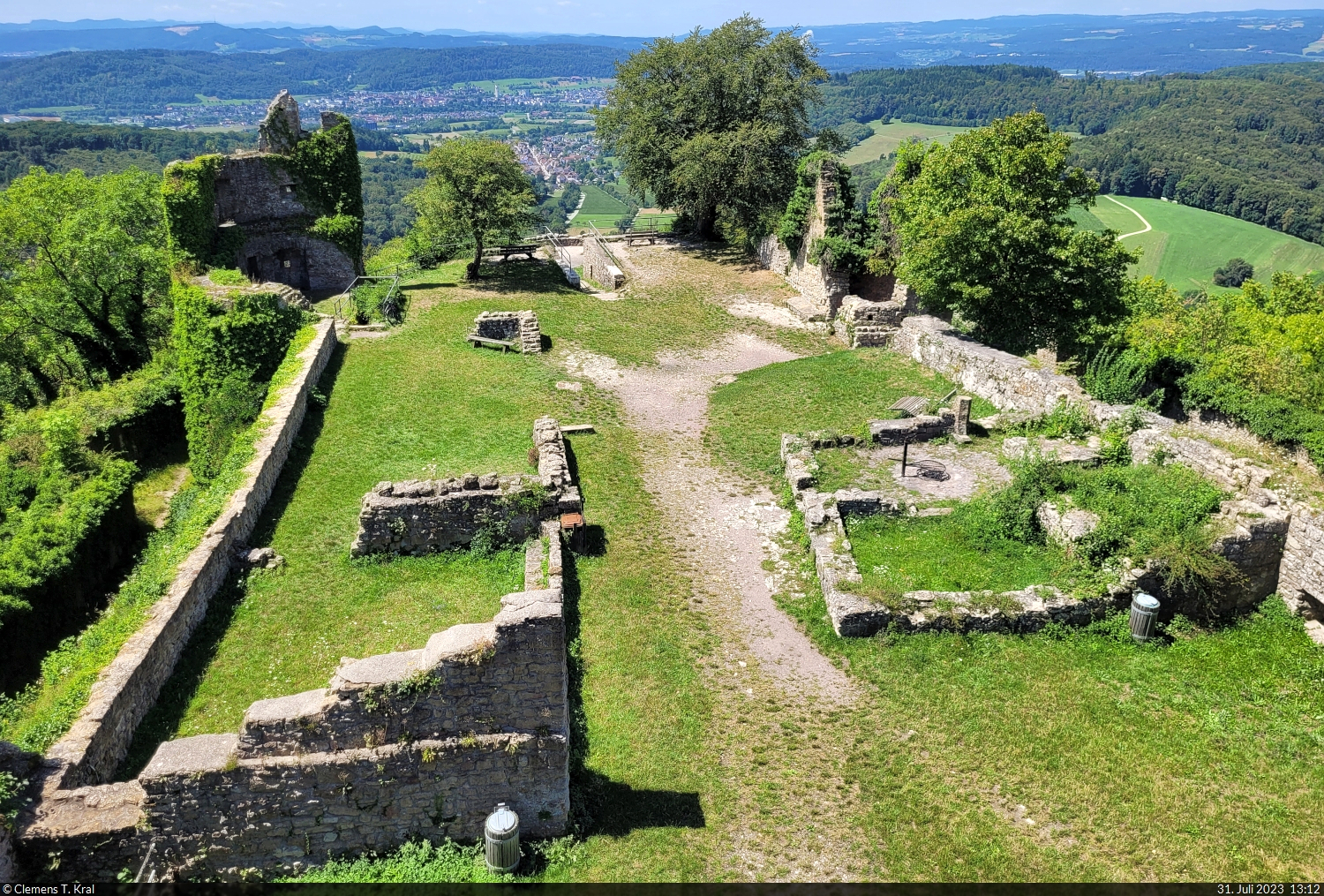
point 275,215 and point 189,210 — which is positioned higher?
point 189,210

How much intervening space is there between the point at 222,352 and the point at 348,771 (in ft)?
50.3

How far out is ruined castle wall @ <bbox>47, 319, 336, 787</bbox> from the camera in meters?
8.76

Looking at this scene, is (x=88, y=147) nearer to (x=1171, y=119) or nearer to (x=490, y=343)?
(x=490, y=343)

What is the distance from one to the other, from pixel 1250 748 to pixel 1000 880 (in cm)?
399

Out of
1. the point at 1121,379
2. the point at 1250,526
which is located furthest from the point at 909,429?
the point at 1250,526

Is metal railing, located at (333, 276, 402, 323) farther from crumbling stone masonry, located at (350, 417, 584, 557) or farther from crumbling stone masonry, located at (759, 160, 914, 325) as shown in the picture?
crumbling stone masonry, located at (350, 417, 584, 557)

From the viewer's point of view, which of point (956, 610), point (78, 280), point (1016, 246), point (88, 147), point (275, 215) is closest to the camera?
point (956, 610)

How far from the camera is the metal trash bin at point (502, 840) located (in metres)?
7.89

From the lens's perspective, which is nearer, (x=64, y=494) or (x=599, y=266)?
(x=64, y=494)

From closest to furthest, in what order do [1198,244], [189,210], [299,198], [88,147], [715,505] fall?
1. [715,505]
2. [189,210]
3. [299,198]
4. [1198,244]
5. [88,147]

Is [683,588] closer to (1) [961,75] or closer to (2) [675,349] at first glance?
(2) [675,349]

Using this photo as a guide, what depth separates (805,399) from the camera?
19.7 m

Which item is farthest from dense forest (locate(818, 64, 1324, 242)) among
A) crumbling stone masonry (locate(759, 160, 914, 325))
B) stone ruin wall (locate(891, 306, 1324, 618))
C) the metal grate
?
stone ruin wall (locate(891, 306, 1324, 618))

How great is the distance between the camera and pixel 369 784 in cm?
808
